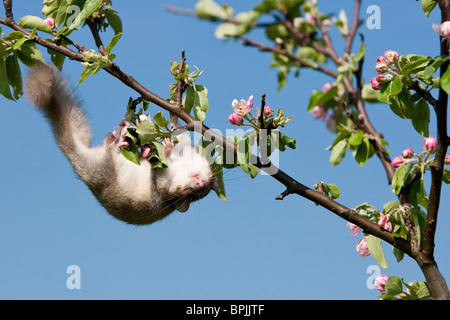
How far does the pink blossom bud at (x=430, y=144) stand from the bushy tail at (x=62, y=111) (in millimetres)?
2844

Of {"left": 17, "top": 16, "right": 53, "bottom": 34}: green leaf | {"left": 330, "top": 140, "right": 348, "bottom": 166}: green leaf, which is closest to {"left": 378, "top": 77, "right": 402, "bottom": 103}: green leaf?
{"left": 330, "top": 140, "right": 348, "bottom": 166}: green leaf

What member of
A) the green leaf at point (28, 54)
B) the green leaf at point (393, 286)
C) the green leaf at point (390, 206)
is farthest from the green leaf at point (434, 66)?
the green leaf at point (28, 54)

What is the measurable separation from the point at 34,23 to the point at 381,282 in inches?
123

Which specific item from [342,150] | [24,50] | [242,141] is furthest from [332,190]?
[24,50]

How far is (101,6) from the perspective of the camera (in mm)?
4234

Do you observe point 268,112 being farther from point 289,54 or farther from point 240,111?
point 289,54

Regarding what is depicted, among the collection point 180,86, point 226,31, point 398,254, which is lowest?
point 398,254

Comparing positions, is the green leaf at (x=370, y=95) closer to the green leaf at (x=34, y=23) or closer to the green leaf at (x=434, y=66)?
the green leaf at (x=434, y=66)

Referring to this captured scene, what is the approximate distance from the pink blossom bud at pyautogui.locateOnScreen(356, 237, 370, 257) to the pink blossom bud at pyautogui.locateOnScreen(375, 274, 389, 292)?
7.5 inches

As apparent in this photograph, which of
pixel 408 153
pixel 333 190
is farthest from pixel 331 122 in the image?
pixel 408 153

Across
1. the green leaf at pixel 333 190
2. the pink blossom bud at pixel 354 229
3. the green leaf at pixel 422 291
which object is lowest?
the green leaf at pixel 422 291

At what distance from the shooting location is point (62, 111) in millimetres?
4996

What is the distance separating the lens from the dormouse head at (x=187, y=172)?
4.65m

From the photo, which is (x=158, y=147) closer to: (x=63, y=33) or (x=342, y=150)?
(x=63, y=33)
